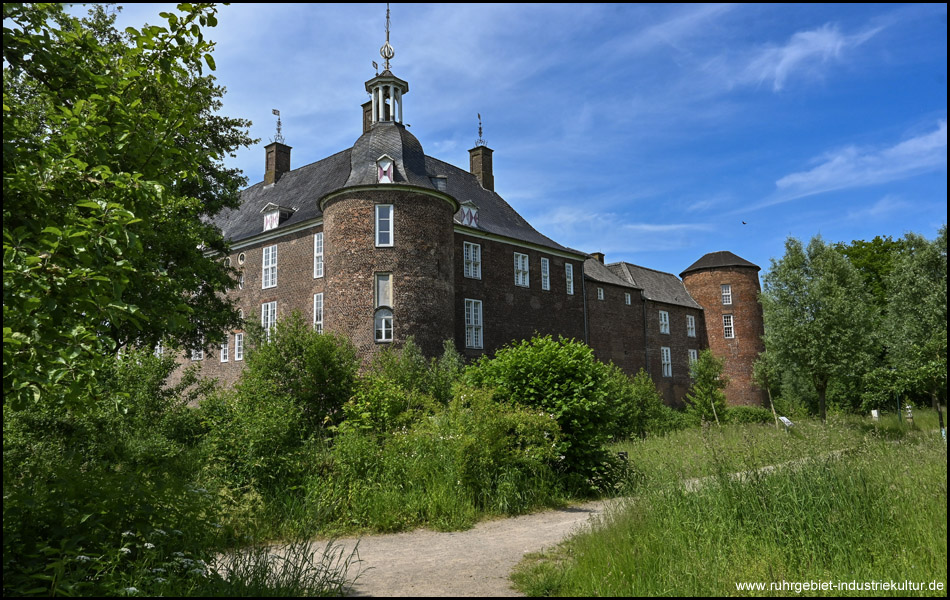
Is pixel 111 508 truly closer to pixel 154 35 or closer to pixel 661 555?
pixel 154 35

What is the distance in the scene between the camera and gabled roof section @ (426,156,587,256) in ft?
110

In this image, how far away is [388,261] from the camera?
25.7m

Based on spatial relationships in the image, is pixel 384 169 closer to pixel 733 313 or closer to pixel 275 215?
pixel 275 215

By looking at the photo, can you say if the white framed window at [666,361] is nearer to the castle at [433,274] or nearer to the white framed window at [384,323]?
the castle at [433,274]

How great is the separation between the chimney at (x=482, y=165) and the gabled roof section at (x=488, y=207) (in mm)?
414

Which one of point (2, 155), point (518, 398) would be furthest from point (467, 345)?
point (2, 155)

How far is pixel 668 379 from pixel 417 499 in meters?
37.5

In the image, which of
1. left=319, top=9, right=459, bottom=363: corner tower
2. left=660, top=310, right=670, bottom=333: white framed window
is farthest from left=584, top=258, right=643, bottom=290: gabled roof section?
left=319, top=9, right=459, bottom=363: corner tower

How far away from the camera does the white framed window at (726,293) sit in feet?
156

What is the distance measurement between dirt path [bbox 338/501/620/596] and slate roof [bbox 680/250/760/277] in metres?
41.9

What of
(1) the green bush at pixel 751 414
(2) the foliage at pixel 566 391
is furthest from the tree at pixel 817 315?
(2) the foliage at pixel 566 391

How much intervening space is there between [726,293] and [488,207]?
22.5 metres

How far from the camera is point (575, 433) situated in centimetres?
1158

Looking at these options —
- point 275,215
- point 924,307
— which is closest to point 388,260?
point 275,215
